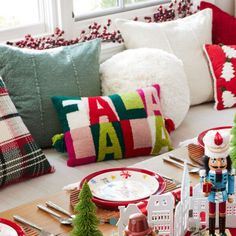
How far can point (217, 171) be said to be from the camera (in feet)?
4.85

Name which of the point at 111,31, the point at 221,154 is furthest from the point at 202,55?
the point at 221,154

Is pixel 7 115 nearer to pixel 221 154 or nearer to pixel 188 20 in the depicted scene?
pixel 221 154

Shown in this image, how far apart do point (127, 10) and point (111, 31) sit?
20 cm

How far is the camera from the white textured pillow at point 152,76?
288 cm

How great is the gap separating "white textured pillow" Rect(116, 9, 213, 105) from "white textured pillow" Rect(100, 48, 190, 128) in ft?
0.75

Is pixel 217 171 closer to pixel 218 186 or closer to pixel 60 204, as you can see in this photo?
pixel 218 186

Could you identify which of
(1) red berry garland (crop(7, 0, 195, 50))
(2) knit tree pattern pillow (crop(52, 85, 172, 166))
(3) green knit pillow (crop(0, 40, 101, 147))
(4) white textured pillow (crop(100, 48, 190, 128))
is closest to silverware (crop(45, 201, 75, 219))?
(2) knit tree pattern pillow (crop(52, 85, 172, 166))

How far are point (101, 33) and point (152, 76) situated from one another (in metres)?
0.57

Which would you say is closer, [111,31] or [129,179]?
[129,179]

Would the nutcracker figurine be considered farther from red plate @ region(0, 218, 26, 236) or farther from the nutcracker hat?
red plate @ region(0, 218, 26, 236)

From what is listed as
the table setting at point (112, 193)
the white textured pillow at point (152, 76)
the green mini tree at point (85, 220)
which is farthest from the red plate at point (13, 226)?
the white textured pillow at point (152, 76)

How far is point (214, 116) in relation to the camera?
3156 mm

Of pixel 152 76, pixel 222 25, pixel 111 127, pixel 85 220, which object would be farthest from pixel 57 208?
pixel 222 25

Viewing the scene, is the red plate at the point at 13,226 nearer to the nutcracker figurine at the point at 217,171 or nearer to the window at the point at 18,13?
the nutcracker figurine at the point at 217,171
